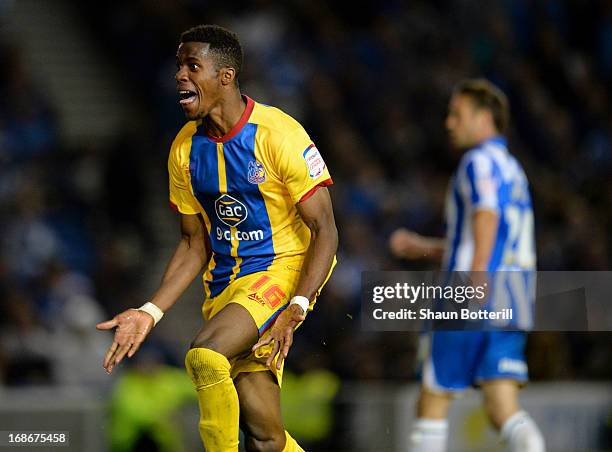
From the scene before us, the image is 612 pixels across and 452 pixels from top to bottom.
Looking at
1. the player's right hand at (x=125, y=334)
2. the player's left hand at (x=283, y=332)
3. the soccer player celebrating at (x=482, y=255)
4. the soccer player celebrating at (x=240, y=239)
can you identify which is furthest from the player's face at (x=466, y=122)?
the player's right hand at (x=125, y=334)

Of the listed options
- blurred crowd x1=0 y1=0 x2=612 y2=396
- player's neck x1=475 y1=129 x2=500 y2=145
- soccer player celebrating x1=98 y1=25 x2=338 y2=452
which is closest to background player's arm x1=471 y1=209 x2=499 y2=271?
player's neck x1=475 y1=129 x2=500 y2=145

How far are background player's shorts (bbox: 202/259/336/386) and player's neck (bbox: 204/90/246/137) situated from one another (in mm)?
603

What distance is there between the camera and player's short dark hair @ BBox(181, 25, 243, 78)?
5.14m

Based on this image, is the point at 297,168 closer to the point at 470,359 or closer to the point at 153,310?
the point at 153,310

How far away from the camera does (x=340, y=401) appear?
9.38m

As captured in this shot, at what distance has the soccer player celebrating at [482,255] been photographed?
253 inches

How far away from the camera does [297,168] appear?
5.14 metres

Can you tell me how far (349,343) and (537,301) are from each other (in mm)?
2970

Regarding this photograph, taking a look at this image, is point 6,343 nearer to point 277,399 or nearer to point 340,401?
point 340,401

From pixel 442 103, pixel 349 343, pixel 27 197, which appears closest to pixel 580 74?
pixel 442 103

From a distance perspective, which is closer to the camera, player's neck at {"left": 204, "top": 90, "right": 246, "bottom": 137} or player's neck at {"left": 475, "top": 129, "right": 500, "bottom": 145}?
player's neck at {"left": 204, "top": 90, "right": 246, "bottom": 137}

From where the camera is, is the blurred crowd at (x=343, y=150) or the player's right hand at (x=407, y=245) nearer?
the player's right hand at (x=407, y=245)

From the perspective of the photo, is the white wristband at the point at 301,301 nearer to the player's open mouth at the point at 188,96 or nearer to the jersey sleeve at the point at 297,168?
the jersey sleeve at the point at 297,168

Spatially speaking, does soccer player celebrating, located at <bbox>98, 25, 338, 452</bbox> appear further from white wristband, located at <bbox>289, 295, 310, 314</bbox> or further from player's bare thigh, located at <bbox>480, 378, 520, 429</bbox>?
player's bare thigh, located at <bbox>480, 378, 520, 429</bbox>
